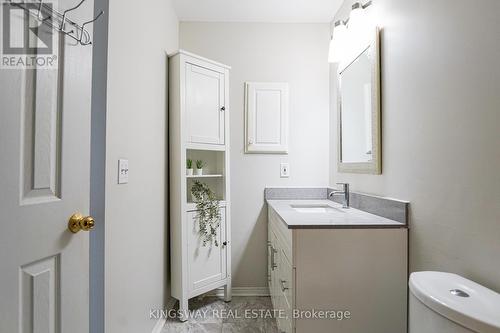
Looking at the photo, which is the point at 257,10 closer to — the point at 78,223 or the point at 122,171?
the point at 122,171

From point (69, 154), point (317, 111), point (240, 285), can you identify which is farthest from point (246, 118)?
point (69, 154)

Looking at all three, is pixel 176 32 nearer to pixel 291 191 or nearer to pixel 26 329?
pixel 291 191

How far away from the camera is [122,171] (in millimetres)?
1267

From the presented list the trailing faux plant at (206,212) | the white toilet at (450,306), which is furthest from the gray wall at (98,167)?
the white toilet at (450,306)

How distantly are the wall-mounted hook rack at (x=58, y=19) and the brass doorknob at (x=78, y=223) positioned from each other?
58 cm

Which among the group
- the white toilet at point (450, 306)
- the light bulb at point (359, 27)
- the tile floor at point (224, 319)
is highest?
the light bulb at point (359, 27)

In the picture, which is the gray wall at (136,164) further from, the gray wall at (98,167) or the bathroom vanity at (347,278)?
the bathroom vanity at (347,278)

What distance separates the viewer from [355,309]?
122cm

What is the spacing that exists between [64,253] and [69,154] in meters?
0.31

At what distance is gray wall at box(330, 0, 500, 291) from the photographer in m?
0.84

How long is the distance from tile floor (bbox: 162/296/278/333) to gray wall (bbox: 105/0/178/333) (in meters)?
0.25

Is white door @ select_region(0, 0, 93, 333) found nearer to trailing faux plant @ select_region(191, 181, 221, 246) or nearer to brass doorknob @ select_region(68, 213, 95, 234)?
brass doorknob @ select_region(68, 213, 95, 234)

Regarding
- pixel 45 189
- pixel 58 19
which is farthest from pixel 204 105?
pixel 45 189

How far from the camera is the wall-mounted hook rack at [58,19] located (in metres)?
0.70
